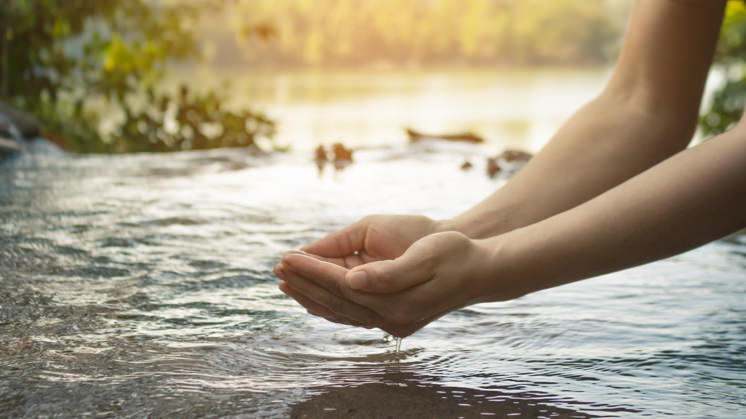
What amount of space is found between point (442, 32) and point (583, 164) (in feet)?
104

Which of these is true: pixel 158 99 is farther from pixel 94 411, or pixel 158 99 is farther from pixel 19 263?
pixel 94 411

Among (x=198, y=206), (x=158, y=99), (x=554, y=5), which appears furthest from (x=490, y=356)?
(x=554, y=5)

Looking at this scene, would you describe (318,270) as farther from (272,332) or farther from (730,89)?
(730,89)

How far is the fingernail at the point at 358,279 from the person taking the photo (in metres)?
1.07

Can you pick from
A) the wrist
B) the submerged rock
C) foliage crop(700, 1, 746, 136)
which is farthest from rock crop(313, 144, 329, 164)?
foliage crop(700, 1, 746, 136)

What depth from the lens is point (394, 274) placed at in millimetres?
1067

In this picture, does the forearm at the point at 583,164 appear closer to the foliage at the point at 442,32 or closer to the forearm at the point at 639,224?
the forearm at the point at 639,224

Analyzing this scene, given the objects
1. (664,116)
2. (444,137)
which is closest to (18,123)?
(444,137)

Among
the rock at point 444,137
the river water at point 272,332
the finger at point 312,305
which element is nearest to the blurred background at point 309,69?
the rock at point 444,137

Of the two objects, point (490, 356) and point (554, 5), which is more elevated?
point (554, 5)

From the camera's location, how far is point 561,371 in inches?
48.4

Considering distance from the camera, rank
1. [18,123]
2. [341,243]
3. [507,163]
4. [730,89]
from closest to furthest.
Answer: [341,243], [507,163], [18,123], [730,89]

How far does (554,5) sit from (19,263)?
125 ft

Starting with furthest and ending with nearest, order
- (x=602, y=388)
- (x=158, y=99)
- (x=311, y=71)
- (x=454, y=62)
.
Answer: (x=454, y=62), (x=311, y=71), (x=158, y=99), (x=602, y=388)
